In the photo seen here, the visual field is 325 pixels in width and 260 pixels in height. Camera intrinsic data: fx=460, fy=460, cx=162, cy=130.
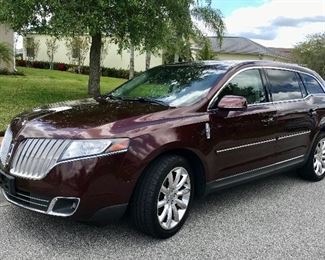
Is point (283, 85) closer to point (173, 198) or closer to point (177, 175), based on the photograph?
point (177, 175)

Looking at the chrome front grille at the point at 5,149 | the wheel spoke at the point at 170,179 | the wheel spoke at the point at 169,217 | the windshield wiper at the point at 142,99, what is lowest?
the wheel spoke at the point at 169,217

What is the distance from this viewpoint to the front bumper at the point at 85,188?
3725 millimetres

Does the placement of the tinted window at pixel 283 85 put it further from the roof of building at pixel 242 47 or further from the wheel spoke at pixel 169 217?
the roof of building at pixel 242 47

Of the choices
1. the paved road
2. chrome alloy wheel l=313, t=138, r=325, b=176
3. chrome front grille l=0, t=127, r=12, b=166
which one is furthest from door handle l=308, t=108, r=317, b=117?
chrome front grille l=0, t=127, r=12, b=166

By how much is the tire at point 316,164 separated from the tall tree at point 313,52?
147ft

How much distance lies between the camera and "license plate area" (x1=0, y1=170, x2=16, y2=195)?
397 centimetres

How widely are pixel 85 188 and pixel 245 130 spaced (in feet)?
6.77

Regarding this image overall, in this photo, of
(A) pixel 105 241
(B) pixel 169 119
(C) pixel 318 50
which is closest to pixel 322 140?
(B) pixel 169 119

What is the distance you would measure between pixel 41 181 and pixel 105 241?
85cm

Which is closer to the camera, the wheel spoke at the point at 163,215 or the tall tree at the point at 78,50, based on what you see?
the wheel spoke at the point at 163,215

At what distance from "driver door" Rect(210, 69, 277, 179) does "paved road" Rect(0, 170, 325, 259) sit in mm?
516

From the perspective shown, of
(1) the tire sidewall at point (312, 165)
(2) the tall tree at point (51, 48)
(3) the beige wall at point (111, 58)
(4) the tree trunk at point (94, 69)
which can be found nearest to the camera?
(1) the tire sidewall at point (312, 165)

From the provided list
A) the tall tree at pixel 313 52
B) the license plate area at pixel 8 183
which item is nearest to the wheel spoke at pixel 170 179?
the license plate area at pixel 8 183

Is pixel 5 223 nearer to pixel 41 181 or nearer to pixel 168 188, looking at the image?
pixel 41 181
